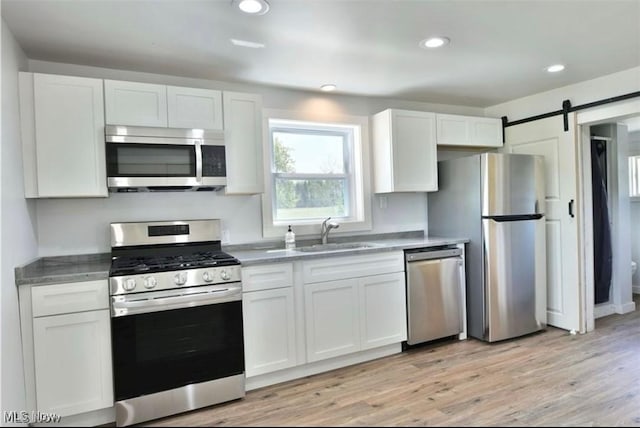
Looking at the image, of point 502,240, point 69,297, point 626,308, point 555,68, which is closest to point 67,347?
point 69,297

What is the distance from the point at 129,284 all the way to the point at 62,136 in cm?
102

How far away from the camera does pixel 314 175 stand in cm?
355

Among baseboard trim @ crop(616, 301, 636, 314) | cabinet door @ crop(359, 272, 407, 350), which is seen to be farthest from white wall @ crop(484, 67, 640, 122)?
baseboard trim @ crop(616, 301, 636, 314)

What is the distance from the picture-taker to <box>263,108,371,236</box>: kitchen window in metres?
3.37

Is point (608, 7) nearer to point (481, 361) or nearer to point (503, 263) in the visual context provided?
point (503, 263)

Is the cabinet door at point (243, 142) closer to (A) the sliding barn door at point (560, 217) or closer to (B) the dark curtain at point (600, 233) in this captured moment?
(A) the sliding barn door at point (560, 217)

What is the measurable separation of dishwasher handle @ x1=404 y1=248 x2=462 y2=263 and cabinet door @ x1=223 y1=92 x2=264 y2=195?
131cm

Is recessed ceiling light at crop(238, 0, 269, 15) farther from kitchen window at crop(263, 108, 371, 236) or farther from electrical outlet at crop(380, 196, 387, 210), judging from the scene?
electrical outlet at crop(380, 196, 387, 210)

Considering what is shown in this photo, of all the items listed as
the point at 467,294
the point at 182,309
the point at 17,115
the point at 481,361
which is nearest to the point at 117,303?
the point at 182,309

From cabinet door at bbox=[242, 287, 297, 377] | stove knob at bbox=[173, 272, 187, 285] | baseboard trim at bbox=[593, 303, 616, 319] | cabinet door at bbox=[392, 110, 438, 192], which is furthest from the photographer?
baseboard trim at bbox=[593, 303, 616, 319]

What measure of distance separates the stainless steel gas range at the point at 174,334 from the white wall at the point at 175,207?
368mm

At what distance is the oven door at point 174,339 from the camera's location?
220cm

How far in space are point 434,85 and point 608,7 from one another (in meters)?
1.41

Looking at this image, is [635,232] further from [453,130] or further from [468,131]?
[453,130]
